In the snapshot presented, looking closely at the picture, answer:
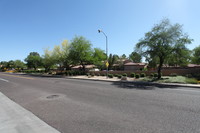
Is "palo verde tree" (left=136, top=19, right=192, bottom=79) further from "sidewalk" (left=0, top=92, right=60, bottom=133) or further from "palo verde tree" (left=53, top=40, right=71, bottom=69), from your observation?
"palo verde tree" (left=53, top=40, right=71, bottom=69)

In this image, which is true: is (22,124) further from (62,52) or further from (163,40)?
(62,52)

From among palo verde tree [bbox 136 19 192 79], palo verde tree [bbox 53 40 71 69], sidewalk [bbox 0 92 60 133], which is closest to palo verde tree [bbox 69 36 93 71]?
palo verde tree [bbox 53 40 71 69]

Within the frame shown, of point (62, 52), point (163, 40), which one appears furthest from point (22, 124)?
point (62, 52)

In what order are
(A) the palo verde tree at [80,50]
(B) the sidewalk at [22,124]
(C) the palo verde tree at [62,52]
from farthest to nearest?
(C) the palo verde tree at [62,52], (A) the palo verde tree at [80,50], (B) the sidewalk at [22,124]

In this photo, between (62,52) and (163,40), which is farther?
(62,52)

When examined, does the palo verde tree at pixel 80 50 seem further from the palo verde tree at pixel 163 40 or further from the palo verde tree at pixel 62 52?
the palo verde tree at pixel 163 40

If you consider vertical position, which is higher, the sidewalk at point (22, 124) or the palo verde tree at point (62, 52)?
the palo verde tree at point (62, 52)

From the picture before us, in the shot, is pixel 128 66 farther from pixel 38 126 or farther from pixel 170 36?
pixel 38 126

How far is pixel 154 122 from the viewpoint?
373 cm

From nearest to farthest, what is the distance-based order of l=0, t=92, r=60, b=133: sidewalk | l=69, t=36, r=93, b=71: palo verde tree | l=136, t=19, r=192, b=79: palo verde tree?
1. l=0, t=92, r=60, b=133: sidewalk
2. l=136, t=19, r=192, b=79: palo verde tree
3. l=69, t=36, r=93, b=71: palo verde tree

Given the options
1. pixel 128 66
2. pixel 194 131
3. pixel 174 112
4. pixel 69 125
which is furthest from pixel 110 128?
pixel 128 66

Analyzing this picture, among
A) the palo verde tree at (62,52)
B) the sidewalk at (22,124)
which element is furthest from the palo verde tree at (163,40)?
the palo verde tree at (62,52)

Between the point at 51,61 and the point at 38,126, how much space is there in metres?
38.5

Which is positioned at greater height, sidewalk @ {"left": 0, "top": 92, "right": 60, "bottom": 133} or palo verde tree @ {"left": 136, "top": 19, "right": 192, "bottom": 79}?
palo verde tree @ {"left": 136, "top": 19, "right": 192, "bottom": 79}
